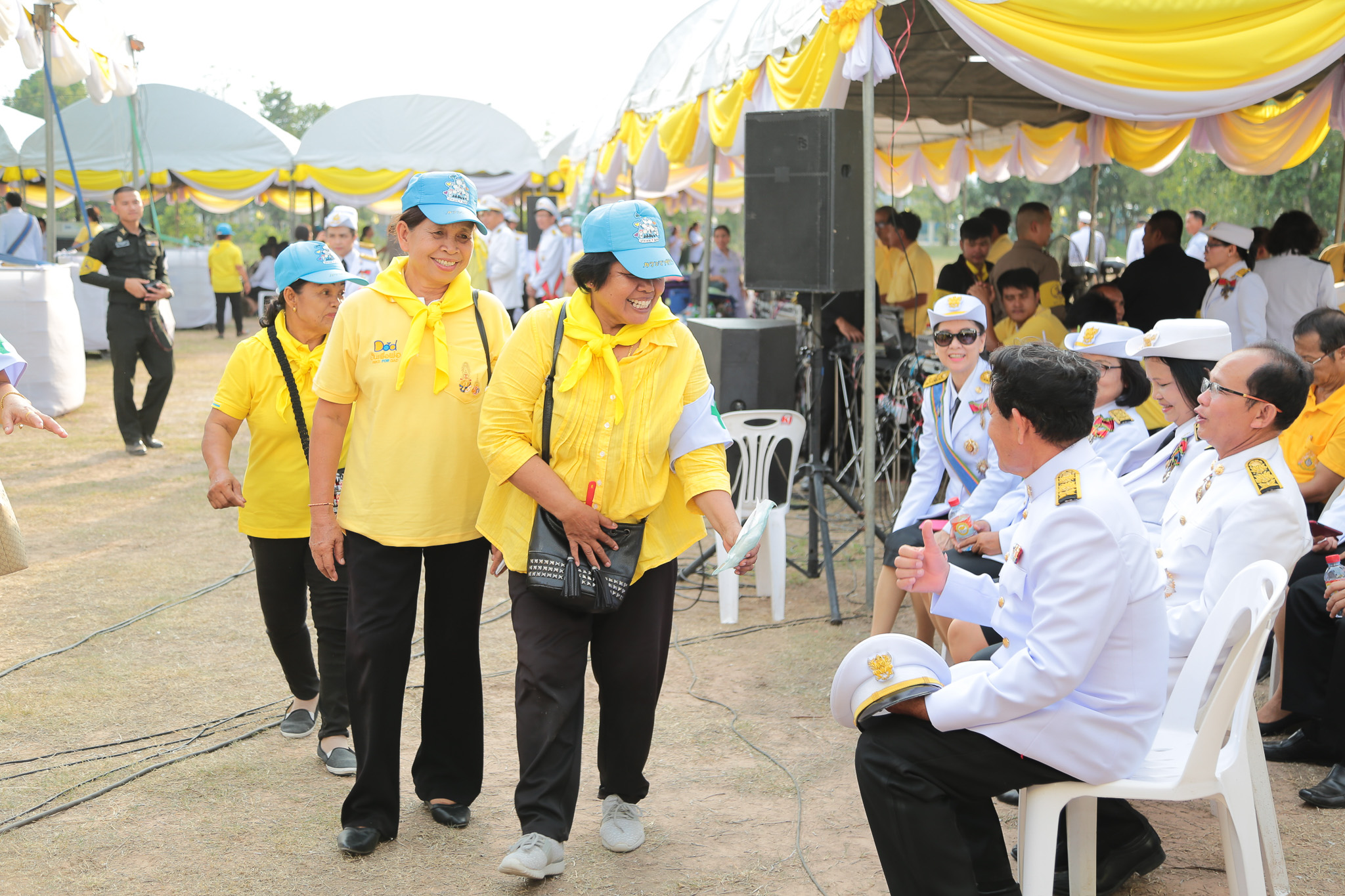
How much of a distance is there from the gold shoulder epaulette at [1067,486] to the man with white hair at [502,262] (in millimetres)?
10968

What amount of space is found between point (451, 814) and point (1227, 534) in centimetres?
224

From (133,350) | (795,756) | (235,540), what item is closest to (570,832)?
(795,756)

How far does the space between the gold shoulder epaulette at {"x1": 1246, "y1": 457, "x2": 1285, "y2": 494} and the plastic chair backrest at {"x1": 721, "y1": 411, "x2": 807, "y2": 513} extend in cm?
285

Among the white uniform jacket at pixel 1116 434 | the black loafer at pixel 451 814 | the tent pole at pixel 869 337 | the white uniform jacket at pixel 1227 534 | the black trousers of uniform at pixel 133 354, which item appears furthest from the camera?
the black trousers of uniform at pixel 133 354

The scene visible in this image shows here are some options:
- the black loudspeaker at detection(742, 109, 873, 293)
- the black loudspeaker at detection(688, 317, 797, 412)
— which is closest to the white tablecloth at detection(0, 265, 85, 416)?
the black loudspeaker at detection(688, 317, 797, 412)

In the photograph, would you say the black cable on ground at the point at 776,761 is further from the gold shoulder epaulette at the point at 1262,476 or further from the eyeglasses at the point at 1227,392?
the eyeglasses at the point at 1227,392

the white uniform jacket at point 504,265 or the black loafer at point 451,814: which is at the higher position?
the white uniform jacket at point 504,265

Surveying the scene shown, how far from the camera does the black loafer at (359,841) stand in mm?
2971

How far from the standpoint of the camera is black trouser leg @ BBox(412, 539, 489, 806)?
9.96ft

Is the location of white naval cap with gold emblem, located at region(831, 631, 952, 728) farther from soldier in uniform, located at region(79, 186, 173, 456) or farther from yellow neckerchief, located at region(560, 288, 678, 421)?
soldier in uniform, located at region(79, 186, 173, 456)

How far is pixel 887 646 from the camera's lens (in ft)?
7.98

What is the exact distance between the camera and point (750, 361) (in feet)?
20.5

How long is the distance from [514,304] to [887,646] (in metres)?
11.8

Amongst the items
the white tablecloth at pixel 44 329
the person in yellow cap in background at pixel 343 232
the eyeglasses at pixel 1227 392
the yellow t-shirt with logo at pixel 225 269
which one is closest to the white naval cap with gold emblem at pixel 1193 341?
the eyeglasses at pixel 1227 392
